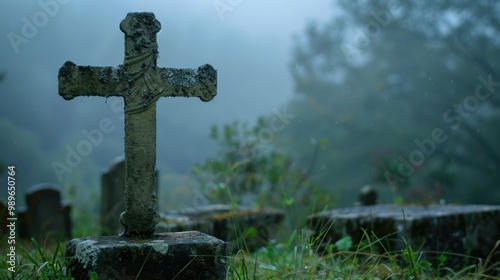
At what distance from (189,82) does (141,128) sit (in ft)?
1.03

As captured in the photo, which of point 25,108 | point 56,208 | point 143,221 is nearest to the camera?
point 143,221

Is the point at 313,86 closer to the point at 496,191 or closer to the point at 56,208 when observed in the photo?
the point at 496,191

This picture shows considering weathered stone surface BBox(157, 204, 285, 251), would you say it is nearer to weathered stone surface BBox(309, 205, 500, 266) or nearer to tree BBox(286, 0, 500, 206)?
weathered stone surface BBox(309, 205, 500, 266)

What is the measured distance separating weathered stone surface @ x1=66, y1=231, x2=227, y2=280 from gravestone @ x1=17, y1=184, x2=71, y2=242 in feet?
14.1

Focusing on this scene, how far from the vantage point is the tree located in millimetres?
14672

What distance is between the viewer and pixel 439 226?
381 centimetres

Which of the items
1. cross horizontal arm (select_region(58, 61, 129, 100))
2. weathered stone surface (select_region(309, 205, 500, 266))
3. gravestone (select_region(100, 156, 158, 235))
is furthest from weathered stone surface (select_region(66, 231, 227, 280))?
gravestone (select_region(100, 156, 158, 235))

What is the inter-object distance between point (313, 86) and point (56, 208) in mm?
11789

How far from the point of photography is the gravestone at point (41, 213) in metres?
6.30

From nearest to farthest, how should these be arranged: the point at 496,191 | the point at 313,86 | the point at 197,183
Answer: the point at 197,183, the point at 496,191, the point at 313,86

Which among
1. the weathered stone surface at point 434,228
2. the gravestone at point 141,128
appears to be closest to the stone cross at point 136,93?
the gravestone at point 141,128

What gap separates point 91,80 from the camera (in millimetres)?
2373

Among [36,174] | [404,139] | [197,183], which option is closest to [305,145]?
[404,139]

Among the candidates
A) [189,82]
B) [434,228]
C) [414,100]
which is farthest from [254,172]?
[414,100]
